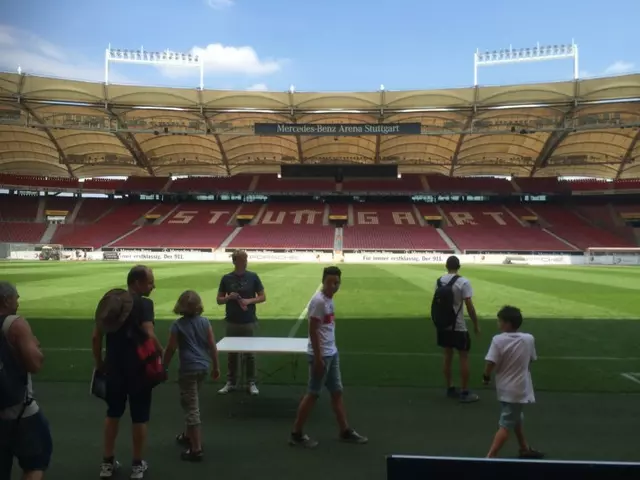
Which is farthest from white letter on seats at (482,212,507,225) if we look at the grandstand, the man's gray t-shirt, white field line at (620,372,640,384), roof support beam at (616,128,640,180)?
the man's gray t-shirt

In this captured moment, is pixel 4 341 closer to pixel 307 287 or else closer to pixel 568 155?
pixel 307 287

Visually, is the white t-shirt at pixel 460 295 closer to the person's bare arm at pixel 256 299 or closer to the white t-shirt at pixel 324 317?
the white t-shirt at pixel 324 317

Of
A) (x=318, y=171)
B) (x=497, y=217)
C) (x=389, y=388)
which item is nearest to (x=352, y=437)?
(x=389, y=388)

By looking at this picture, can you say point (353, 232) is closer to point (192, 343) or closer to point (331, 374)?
point (331, 374)

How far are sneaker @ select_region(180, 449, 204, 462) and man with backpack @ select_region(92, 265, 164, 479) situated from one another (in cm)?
47

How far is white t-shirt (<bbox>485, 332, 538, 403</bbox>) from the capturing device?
4.53m

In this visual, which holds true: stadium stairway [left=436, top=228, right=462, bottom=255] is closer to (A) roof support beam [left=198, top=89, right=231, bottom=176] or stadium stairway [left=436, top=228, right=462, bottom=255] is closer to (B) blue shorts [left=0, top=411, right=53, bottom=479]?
(A) roof support beam [left=198, top=89, right=231, bottom=176]

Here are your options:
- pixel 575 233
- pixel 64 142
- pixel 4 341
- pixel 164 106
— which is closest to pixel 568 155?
pixel 575 233

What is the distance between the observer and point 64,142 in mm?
54531

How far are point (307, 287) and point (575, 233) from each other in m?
47.0

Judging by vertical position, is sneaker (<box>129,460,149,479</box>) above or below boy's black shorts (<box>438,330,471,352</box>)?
below

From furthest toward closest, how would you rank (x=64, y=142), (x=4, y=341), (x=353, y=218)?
1. (x=353, y=218)
2. (x=64, y=142)
3. (x=4, y=341)

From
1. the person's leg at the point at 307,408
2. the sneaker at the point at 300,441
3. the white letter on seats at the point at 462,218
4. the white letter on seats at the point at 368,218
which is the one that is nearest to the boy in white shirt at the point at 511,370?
the person's leg at the point at 307,408

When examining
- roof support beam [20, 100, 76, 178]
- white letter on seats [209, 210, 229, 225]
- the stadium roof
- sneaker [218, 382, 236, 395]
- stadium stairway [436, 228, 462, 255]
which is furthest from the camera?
white letter on seats [209, 210, 229, 225]
